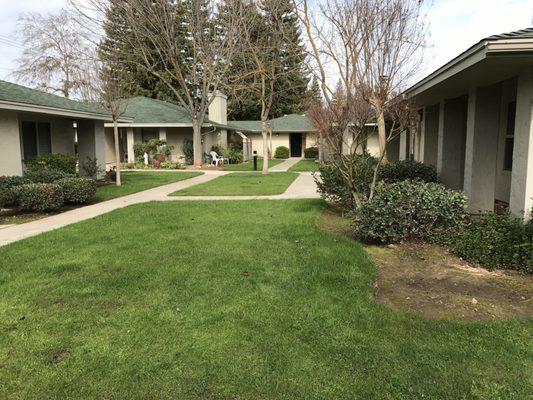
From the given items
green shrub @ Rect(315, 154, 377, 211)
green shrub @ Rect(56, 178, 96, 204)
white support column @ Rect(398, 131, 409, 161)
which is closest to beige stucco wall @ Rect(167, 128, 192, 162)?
white support column @ Rect(398, 131, 409, 161)

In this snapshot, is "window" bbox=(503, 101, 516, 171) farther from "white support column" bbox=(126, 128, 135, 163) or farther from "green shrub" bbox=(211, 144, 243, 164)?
"white support column" bbox=(126, 128, 135, 163)

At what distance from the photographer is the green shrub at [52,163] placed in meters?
Answer: 14.0

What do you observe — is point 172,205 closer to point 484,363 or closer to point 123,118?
point 484,363

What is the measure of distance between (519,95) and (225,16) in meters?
21.7

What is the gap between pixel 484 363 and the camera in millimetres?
3197

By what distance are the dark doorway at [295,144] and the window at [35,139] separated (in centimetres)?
2715

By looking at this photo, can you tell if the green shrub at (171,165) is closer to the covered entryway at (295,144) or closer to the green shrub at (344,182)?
the covered entryway at (295,144)

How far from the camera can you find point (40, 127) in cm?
1565

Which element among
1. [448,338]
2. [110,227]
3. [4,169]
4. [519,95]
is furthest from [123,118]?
[448,338]

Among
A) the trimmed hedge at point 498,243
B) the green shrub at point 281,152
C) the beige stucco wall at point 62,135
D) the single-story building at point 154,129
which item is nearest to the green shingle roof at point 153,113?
the single-story building at point 154,129

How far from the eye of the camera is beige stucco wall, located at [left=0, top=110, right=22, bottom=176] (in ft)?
39.9

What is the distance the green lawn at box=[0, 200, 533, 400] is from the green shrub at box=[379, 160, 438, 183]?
18.6 feet

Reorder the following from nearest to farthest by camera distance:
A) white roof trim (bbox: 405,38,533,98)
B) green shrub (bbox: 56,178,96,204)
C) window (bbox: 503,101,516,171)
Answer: white roof trim (bbox: 405,38,533,98) < window (bbox: 503,101,516,171) < green shrub (bbox: 56,178,96,204)

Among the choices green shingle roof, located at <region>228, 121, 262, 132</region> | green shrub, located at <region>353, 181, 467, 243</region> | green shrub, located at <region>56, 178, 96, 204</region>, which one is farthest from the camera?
green shingle roof, located at <region>228, 121, 262, 132</region>
